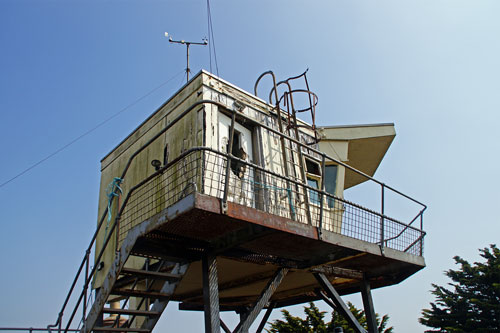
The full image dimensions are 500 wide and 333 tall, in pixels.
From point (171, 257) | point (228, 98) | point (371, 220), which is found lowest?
point (171, 257)

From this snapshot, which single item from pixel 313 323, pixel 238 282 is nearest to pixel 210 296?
pixel 238 282

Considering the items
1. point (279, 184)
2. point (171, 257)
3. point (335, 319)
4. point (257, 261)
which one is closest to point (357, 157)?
point (279, 184)

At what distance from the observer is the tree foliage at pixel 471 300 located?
19188 millimetres

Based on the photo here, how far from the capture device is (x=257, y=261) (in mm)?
7391

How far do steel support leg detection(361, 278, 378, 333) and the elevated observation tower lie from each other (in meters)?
0.03

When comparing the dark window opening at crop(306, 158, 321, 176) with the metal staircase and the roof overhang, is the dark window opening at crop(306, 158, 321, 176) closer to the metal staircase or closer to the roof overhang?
the roof overhang

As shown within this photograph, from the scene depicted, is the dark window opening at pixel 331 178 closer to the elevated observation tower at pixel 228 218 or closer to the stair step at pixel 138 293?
the elevated observation tower at pixel 228 218

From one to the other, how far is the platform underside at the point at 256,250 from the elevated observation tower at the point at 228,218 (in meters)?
0.02

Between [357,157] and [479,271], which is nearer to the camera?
[357,157]

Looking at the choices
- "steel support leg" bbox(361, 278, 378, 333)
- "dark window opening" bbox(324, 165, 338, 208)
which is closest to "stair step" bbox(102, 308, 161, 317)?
"steel support leg" bbox(361, 278, 378, 333)

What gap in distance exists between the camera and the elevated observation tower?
5.98m

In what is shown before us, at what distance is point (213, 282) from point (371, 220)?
299cm

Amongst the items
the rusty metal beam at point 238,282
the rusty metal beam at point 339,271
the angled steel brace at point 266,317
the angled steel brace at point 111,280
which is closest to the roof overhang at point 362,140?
the rusty metal beam at point 339,271

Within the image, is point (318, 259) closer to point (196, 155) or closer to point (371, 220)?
point (371, 220)
